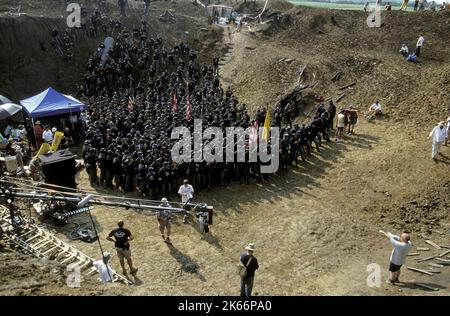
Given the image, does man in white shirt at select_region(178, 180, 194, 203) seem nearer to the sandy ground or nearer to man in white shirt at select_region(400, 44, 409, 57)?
the sandy ground

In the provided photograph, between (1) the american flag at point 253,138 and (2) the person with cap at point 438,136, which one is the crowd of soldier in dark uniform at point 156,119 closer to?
(1) the american flag at point 253,138

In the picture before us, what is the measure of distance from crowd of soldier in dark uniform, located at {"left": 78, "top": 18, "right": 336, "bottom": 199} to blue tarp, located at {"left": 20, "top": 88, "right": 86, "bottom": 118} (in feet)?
3.21

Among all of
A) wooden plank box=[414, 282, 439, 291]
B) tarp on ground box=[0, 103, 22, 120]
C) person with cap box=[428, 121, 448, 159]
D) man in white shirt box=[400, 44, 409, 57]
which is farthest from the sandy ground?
tarp on ground box=[0, 103, 22, 120]

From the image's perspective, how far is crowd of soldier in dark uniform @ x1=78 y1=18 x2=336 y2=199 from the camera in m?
16.5

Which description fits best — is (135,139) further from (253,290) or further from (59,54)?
(59,54)

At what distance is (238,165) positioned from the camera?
17594 millimetres

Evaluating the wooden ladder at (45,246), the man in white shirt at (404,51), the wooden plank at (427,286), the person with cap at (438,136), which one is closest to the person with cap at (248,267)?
the wooden ladder at (45,246)

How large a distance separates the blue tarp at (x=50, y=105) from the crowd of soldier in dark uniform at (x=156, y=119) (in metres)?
0.98

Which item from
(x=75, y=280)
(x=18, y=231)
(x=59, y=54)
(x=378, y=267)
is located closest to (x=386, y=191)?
(x=378, y=267)

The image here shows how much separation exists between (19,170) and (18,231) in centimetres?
526

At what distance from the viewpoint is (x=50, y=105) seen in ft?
67.9

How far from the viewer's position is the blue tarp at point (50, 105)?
20203 millimetres

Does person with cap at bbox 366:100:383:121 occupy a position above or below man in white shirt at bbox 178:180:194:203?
above

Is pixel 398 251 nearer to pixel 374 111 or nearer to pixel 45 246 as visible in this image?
pixel 45 246
